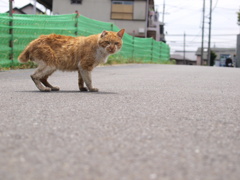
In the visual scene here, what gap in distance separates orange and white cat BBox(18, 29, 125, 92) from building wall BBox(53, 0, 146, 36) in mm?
26819

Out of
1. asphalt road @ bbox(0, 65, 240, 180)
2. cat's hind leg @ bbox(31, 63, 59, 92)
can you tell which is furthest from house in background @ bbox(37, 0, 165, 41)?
asphalt road @ bbox(0, 65, 240, 180)

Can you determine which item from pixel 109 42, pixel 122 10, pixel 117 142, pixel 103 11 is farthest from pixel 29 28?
pixel 103 11

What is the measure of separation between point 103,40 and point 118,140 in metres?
3.43

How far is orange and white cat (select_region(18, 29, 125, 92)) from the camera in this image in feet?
18.0

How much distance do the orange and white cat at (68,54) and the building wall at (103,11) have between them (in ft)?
88.0

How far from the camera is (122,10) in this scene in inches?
1261

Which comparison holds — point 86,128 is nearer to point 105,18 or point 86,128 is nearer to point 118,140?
point 118,140

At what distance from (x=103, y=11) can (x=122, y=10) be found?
5.64 feet

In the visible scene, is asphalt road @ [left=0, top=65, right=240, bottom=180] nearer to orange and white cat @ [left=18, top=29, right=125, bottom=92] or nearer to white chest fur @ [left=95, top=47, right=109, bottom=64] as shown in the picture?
orange and white cat @ [left=18, top=29, right=125, bottom=92]

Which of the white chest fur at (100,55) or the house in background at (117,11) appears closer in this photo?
the white chest fur at (100,55)

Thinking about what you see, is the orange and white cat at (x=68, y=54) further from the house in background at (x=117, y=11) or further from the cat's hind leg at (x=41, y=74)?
the house in background at (x=117, y=11)

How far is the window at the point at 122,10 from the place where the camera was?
32.0 metres

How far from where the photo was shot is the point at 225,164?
6.55 feet

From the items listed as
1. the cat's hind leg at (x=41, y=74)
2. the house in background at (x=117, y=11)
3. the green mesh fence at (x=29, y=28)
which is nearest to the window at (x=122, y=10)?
the house in background at (x=117, y=11)
